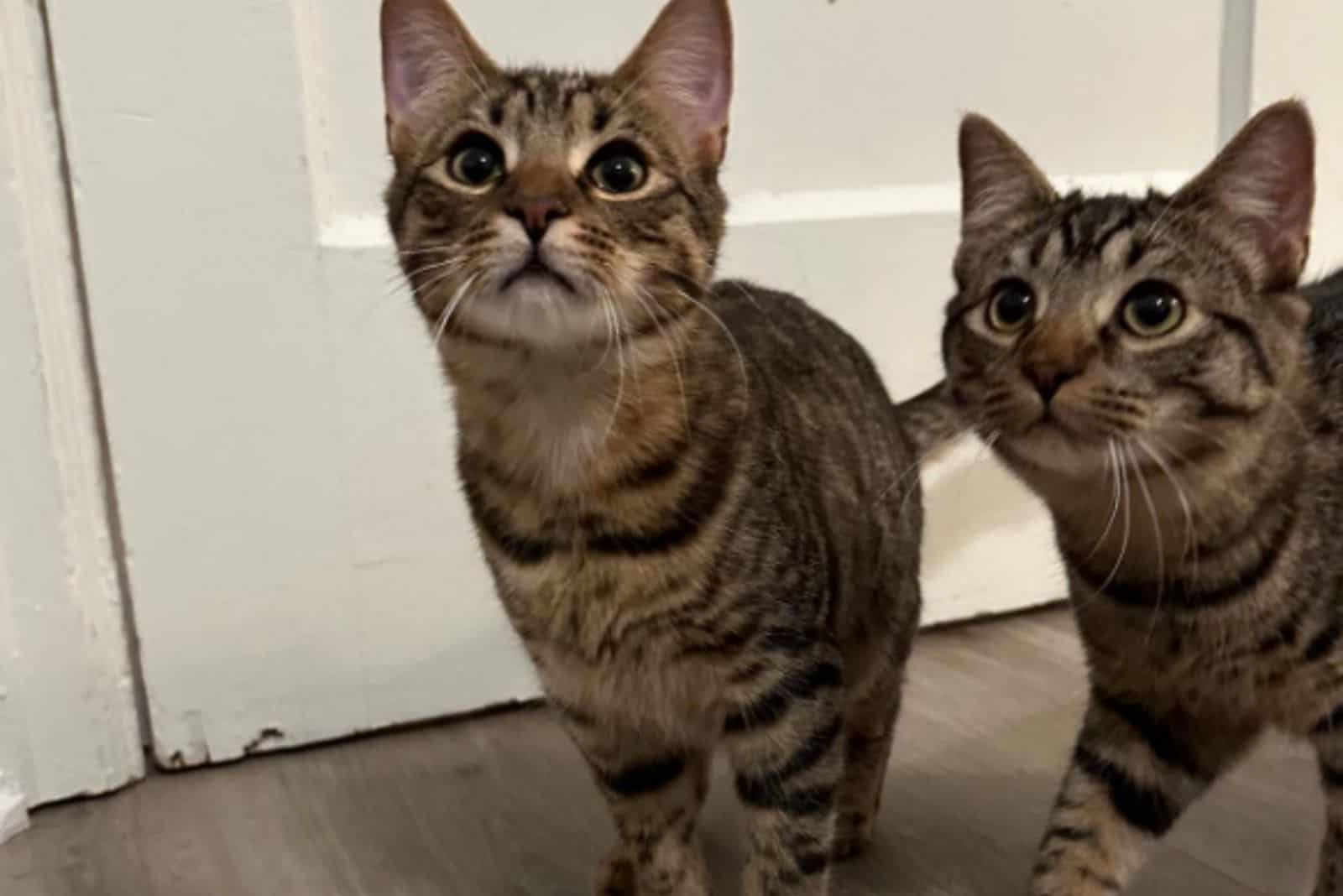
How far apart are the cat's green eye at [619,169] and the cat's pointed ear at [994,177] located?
277mm

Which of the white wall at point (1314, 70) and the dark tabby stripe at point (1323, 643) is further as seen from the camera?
the white wall at point (1314, 70)

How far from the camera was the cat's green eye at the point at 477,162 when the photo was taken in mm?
978

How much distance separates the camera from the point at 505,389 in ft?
3.27

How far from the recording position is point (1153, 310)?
89 centimetres

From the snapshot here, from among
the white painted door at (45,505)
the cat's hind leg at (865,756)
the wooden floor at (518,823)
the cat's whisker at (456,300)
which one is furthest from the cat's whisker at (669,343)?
the white painted door at (45,505)

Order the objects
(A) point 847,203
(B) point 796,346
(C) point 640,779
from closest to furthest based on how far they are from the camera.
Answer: (C) point 640,779
(B) point 796,346
(A) point 847,203

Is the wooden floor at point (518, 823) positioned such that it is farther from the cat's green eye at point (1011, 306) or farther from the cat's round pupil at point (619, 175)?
the cat's round pupil at point (619, 175)

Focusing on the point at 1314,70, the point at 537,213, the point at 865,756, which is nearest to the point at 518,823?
the point at 865,756

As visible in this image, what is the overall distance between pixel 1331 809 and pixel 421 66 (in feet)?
3.17

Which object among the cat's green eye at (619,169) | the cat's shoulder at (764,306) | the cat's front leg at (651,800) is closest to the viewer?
the cat's green eye at (619,169)

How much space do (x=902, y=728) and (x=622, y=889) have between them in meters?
0.49

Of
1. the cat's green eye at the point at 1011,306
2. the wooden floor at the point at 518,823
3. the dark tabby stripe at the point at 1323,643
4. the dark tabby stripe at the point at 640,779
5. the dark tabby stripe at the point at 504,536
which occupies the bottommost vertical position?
the wooden floor at the point at 518,823

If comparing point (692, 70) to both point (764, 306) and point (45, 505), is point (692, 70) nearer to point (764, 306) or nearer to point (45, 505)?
point (764, 306)

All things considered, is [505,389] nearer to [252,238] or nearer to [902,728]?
[252,238]
